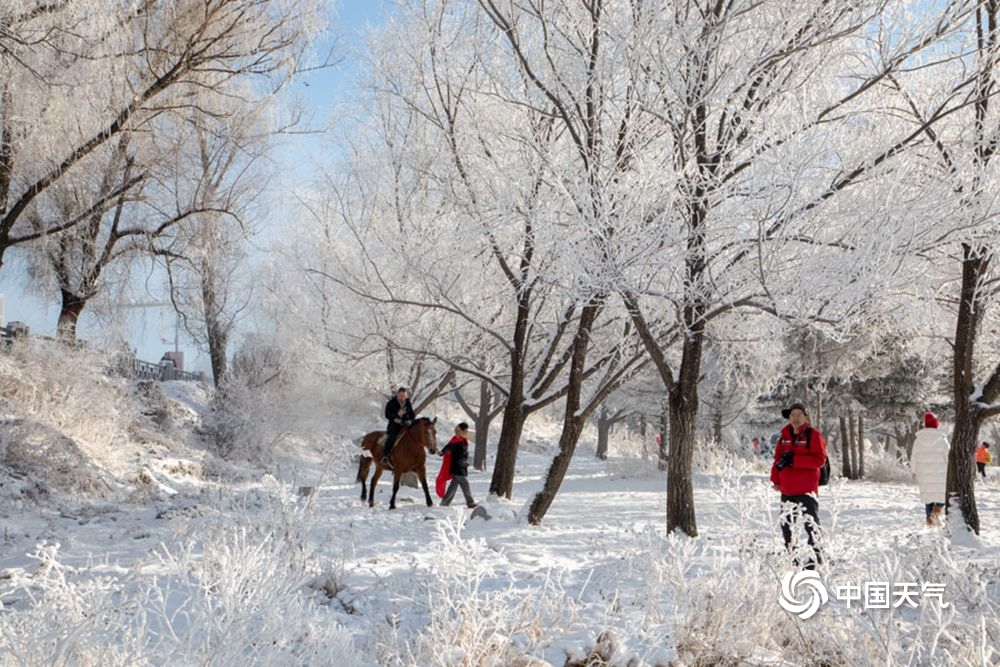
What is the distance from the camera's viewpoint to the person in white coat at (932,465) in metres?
10.9

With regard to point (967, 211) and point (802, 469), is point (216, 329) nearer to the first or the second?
point (802, 469)

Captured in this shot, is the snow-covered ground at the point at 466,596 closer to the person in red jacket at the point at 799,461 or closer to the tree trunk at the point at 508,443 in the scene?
the person in red jacket at the point at 799,461

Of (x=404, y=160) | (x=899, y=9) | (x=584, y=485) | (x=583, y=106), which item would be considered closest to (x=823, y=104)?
(x=899, y=9)

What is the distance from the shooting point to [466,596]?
430 centimetres

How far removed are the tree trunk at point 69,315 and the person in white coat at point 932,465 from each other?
15.3 metres

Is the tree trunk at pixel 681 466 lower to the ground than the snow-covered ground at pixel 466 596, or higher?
higher

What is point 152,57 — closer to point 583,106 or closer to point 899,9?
point 583,106

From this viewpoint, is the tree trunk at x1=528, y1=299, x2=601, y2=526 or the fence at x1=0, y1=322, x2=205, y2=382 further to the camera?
the fence at x1=0, y1=322, x2=205, y2=382

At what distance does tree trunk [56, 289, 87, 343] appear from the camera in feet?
51.4

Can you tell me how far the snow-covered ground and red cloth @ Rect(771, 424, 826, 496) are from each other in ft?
3.79

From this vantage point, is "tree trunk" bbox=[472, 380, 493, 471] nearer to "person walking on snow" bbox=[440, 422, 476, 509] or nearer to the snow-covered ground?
"person walking on snow" bbox=[440, 422, 476, 509]

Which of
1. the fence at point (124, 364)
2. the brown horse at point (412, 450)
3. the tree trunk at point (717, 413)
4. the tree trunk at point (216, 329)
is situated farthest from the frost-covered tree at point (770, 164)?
the tree trunk at point (717, 413)

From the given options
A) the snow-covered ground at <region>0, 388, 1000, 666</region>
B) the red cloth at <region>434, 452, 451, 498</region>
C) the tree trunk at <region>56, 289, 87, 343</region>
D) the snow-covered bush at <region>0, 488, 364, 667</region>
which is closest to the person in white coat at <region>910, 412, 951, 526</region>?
the snow-covered ground at <region>0, 388, 1000, 666</region>

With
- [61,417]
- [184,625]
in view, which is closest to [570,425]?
[184,625]
